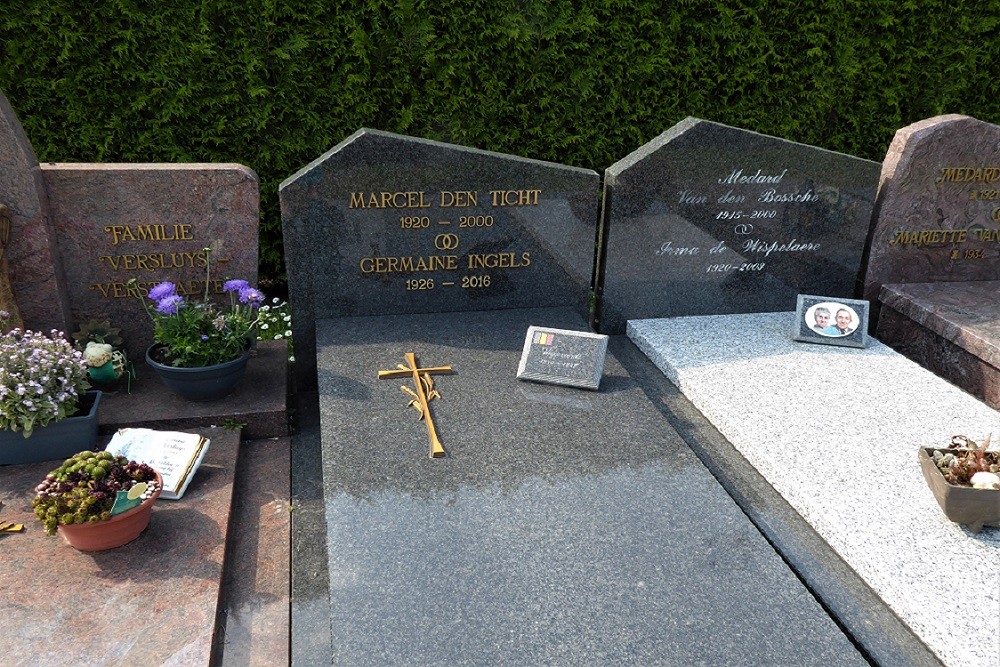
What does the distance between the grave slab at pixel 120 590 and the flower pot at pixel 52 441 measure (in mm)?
166

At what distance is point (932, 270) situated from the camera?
515 cm

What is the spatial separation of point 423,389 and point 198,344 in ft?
4.04

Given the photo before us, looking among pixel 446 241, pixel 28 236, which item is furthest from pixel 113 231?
pixel 446 241

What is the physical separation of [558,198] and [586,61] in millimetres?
2573

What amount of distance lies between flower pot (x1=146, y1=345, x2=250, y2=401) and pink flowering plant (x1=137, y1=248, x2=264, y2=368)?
0.06 m

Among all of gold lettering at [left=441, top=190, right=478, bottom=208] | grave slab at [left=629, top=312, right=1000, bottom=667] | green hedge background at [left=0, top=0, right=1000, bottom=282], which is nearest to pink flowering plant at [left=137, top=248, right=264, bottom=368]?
gold lettering at [left=441, top=190, right=478, bottom=208]

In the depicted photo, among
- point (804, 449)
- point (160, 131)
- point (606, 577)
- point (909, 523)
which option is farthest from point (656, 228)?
point (160, 131)

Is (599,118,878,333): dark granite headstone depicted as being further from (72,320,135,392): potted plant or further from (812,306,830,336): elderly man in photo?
(72,320,135,392): potted plant

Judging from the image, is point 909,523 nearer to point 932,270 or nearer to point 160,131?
point 932,270

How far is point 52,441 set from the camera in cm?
351

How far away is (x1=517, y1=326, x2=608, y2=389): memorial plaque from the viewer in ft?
12.1

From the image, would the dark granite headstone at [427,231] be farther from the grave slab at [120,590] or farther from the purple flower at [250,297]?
the grave slab at [120,590]

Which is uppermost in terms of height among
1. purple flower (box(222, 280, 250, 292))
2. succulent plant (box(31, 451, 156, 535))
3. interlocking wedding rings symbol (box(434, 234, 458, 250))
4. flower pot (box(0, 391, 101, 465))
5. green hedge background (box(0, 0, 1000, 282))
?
green hedge background (box(0, 0, 1000, 282))

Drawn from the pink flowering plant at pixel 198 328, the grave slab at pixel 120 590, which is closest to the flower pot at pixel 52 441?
the grave slab at pixel 120 590
